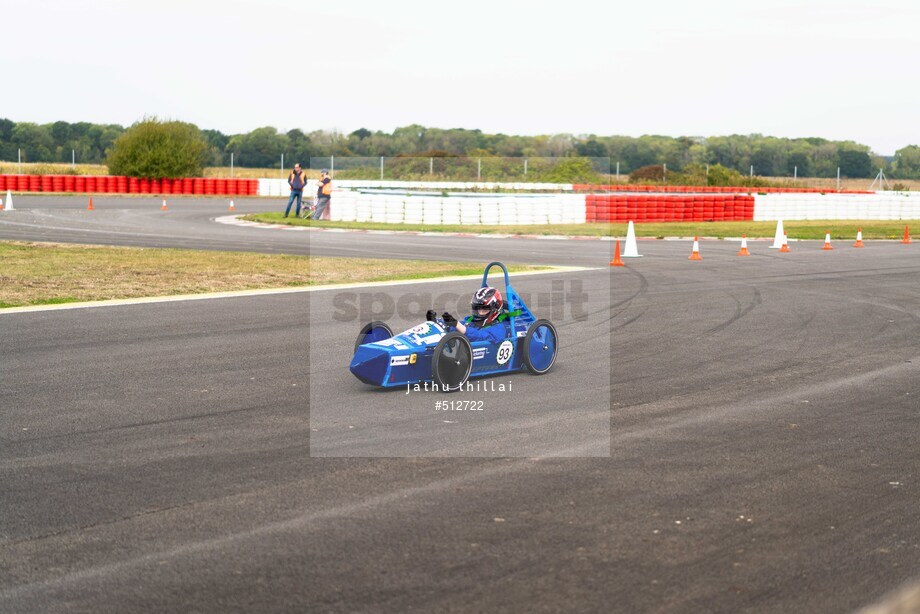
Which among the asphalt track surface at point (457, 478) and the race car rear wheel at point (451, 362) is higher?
the race car rear wheel at point (451, 362)

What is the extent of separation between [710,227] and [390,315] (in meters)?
22.5

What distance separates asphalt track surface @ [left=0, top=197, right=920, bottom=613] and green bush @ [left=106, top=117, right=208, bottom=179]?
45524 millimetres

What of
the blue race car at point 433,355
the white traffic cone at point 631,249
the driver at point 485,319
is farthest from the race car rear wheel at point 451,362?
the white traffic cone at point 631,249

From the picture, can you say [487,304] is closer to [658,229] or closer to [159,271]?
[159,271]

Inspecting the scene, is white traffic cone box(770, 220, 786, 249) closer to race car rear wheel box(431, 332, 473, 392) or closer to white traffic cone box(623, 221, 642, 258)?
white traffic cone box(623, 221, 642, 258)

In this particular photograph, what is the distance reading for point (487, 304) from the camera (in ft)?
30.7

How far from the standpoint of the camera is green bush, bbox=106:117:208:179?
56469mm

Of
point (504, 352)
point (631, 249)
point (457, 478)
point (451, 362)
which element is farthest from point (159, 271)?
point (457, 478)

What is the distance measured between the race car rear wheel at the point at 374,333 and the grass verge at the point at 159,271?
6702mm

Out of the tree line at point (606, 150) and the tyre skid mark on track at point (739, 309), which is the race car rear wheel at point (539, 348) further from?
the tree line at point (606, 150)

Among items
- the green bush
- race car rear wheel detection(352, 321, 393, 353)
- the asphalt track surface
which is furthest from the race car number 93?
the green bush

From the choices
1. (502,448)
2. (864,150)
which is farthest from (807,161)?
(502,448)

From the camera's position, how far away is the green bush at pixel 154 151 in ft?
185

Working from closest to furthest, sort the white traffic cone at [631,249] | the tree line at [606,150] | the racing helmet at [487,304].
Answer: the racing helmet at [487,304]
the white traffic cone at [631,249]
the tree line at [606,150]
